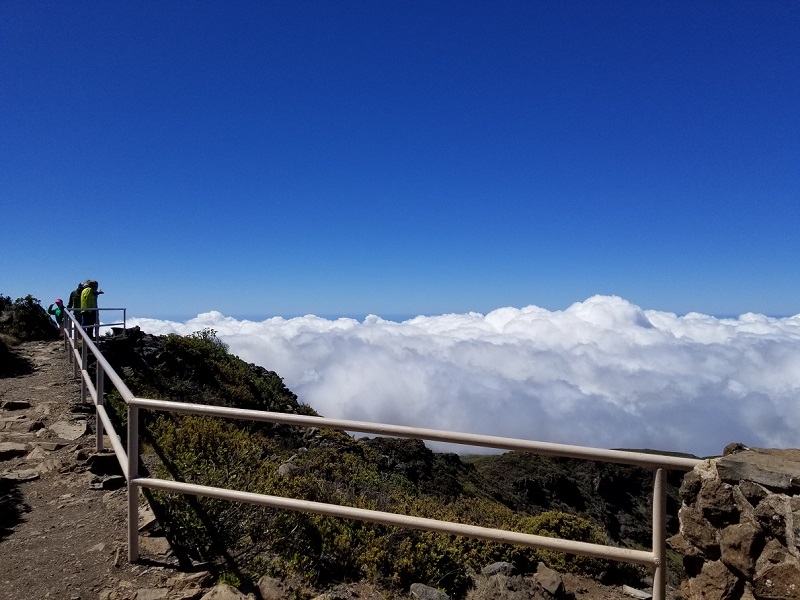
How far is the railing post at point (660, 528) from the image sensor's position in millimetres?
2461

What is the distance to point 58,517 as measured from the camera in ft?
14.5

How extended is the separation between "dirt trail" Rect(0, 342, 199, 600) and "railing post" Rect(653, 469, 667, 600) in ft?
8.48

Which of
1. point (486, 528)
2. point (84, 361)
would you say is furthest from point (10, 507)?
point (486, 528)

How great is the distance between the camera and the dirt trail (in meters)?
3.38

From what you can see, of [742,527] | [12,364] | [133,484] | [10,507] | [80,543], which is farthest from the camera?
[12,364]

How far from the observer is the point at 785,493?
2.35 meters

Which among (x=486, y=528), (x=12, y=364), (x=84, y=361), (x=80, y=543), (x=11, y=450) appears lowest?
(x=80, y=543)

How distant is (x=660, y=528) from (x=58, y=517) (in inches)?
175

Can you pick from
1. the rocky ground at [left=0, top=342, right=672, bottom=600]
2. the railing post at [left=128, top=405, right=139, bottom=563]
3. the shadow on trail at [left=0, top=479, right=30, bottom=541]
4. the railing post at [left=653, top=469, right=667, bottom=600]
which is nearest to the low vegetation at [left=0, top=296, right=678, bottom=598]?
the rocky ground at [left=0, top=342, right=672, bottom=600]

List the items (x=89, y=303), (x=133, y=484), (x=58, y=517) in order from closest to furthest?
1. (x=133, y=484)
2. (x=58, y=517)
3. (x=89, y=303)

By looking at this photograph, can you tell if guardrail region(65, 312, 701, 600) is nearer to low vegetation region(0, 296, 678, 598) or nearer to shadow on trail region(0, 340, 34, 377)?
low vegetation region(0, 296, 678, 598)

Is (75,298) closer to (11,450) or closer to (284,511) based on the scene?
(11,450)

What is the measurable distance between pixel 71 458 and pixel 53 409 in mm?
2436

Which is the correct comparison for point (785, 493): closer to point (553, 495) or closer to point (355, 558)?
point (355, 558)
